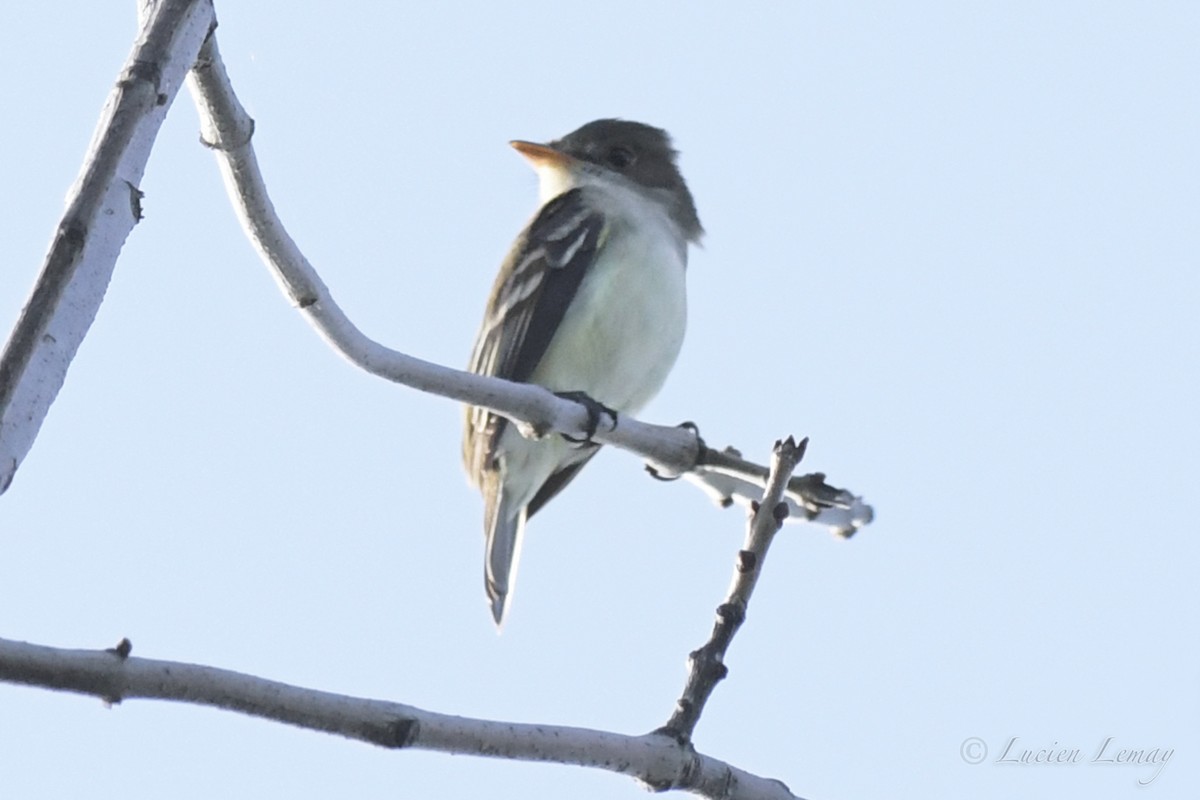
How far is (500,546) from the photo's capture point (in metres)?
8.54

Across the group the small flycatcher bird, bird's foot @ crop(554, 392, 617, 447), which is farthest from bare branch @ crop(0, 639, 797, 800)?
the small flycatcher bird

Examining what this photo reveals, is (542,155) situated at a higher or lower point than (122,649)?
higher

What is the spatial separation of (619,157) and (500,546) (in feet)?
9.58

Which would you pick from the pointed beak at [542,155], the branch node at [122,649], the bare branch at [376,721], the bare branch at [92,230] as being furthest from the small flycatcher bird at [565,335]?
the branch node at [122,649]

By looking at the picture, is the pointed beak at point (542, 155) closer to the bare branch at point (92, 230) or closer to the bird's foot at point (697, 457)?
the bird's foot at point (697, 457)

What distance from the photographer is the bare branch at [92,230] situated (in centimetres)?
305

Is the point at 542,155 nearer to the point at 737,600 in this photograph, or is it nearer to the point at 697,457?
the point at 697,457

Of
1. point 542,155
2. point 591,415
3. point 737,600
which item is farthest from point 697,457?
point 542,155

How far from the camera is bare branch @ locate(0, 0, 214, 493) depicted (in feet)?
10.0

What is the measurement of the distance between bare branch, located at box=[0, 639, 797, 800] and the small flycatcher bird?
4.12 metres

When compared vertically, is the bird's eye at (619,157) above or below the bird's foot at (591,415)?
above

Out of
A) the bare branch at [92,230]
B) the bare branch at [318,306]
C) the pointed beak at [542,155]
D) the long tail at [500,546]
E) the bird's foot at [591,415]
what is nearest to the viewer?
the bare branch at [92,230]

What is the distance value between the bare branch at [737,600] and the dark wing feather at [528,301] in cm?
366

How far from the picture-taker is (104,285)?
336 centimetres
